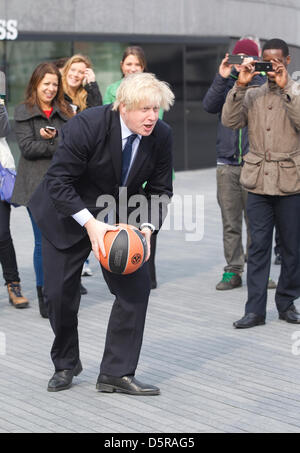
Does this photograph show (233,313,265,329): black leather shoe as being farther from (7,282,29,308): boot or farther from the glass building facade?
the glass building facade

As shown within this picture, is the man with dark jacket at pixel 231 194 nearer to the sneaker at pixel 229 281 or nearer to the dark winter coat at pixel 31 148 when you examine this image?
the sneaker at pixel 229 281

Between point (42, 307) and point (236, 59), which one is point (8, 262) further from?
point (236, 59)

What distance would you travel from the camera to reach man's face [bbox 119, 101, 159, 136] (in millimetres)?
5297

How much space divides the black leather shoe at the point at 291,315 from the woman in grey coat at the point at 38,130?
2.00 meters

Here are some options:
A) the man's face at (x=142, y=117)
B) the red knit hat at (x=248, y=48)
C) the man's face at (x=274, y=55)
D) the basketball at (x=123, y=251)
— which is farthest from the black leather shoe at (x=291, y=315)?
the man's face at (x=142, y=117)

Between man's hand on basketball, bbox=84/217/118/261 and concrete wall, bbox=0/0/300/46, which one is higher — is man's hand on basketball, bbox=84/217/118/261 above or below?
below

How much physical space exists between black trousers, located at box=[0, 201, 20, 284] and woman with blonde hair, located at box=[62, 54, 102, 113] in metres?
1.23

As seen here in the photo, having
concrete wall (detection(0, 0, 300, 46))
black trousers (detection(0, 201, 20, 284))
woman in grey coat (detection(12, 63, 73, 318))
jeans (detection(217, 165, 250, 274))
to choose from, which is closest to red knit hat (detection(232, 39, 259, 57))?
jeans (detection(217, 165, 250, 274))

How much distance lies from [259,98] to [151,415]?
10.1 feet

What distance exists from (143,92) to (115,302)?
135cm

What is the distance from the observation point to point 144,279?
5.76m

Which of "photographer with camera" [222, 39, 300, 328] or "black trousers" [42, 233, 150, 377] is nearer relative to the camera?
"black trousers" [42, 233, 150, 377]

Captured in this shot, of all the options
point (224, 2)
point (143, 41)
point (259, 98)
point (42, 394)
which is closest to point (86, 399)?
point (42, 394)
